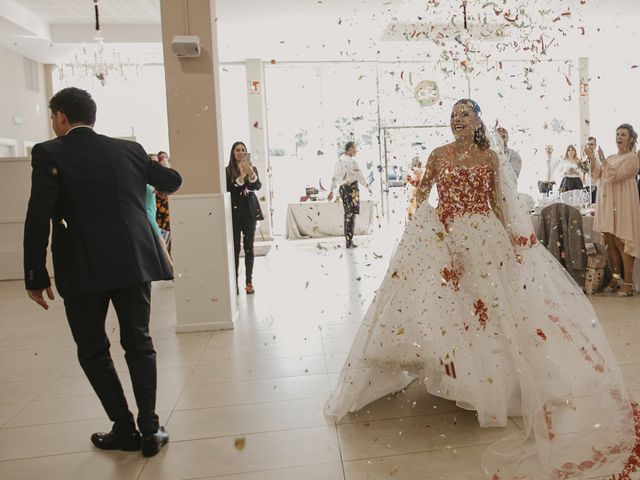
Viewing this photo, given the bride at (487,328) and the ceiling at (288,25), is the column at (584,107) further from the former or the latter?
the bride at (487,328)

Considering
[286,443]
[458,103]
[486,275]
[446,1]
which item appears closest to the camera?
[286,443]

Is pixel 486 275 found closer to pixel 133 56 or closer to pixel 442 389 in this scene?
pixel 442 389

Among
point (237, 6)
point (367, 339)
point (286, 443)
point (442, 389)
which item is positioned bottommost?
point (286, 443)

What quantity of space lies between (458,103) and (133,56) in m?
9.81

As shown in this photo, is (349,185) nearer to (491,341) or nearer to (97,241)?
(491,341)

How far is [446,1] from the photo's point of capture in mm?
7043

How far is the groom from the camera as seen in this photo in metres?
2.20

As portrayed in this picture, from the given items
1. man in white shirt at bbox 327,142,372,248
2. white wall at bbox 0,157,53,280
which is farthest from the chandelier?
man in white shirt at bbox 327,142,372,248

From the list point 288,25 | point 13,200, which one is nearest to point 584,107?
point 288,25

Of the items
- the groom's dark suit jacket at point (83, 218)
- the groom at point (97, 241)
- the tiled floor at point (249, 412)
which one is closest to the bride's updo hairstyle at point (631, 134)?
the tiled floor at point (249, 412)

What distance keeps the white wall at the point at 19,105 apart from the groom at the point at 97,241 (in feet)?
28.6

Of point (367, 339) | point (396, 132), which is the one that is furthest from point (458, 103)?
point (396, 132)

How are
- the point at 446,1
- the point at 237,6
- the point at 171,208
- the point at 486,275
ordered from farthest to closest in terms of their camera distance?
1. the point at 237,6
2. the point at 446,1
3. the point at 171,208
4. the point at 486,275

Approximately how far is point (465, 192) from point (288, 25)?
796 cm
